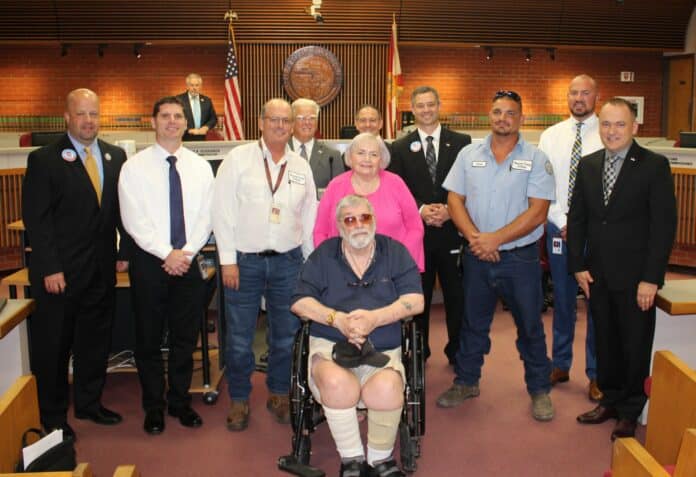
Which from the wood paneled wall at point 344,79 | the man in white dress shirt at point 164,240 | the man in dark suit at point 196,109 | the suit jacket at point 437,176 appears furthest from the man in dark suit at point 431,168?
the wood paneled wall at point 344,79

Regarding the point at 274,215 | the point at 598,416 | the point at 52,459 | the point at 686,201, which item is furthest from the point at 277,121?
the point at 686,201

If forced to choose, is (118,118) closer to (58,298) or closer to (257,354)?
(257,354)

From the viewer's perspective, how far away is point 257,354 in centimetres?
476

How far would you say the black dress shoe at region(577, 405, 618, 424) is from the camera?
3.65m

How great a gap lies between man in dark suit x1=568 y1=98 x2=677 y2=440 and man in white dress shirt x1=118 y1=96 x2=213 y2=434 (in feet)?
6.28

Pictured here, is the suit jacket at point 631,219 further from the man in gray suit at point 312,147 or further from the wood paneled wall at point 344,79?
the wood paneled wall at point 344,79

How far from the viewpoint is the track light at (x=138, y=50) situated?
1112 centimetres

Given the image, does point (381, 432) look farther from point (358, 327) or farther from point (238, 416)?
point (238, 416)

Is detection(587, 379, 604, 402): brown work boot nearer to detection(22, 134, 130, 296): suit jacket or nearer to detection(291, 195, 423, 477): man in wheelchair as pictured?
detection(291, 195, 423, 477): man in wheelchair

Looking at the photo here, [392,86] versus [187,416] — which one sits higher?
[392,86]

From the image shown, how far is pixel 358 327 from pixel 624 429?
1.53 m

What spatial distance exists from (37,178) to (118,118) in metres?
8.58

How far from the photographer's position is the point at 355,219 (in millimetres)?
3045

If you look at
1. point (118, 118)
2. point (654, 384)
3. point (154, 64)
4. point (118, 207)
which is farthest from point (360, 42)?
point (654, 384)
